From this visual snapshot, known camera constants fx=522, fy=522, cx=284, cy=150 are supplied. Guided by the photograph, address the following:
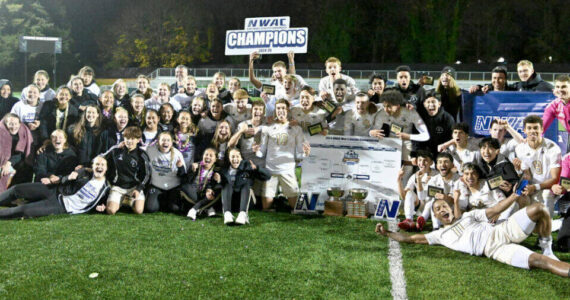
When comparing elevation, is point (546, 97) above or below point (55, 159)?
above

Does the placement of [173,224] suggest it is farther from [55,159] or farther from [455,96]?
[455,96]

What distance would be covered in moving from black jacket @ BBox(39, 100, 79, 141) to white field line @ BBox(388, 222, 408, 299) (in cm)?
552

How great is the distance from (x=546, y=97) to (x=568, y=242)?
277cm

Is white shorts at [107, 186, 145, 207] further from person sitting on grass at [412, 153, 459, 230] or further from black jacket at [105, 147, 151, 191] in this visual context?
person sitting on grass at [412, 153, 459, 230]

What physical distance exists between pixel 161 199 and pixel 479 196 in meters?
4.44

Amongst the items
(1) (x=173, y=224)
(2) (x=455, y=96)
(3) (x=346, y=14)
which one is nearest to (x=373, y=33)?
(3) (x=346, y=14)

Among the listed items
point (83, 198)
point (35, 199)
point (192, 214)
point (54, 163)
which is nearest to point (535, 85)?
point (192, 214)

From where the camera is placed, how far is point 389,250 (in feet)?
19.4

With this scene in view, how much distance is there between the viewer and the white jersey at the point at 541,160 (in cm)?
655

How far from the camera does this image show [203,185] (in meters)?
7.63

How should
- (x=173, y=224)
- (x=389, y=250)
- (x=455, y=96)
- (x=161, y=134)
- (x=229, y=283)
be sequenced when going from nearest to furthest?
(x=229, y=283)
(x=389, y=250)
(x=173, y=224)
(x=161, y=134)
(x=455, y=96)

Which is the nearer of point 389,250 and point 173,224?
point 389,250

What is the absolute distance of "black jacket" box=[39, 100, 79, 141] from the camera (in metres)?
8.51

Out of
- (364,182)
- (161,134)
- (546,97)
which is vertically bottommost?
(364,182)
